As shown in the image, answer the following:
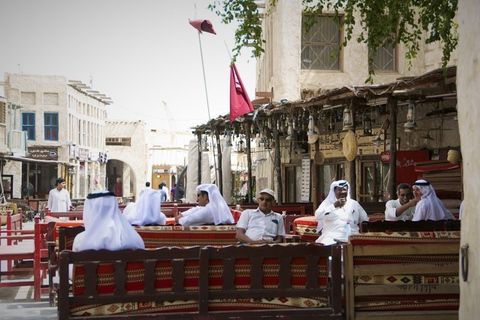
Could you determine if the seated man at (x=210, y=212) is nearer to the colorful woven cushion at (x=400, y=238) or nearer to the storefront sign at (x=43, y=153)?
the colorful woven cushion at (x=400, y=238)

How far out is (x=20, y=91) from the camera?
45500 millimetres

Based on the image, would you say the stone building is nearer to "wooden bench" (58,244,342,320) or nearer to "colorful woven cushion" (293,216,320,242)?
"colorful woven cushion" (293,216,320,242)

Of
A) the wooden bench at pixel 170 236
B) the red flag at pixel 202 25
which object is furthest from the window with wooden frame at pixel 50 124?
the wooden bench at pixel 170 236

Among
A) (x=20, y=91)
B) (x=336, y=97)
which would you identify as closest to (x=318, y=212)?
(x=336, y=97)

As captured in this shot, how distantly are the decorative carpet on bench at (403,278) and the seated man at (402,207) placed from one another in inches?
128

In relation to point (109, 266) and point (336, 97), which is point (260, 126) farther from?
point (109, 266)

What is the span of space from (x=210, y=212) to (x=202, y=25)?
15948mm

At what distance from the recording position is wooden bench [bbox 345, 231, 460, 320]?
19.4 ft

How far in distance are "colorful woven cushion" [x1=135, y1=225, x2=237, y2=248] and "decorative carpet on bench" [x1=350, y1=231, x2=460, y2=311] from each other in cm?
308

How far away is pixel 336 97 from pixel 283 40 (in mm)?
8871

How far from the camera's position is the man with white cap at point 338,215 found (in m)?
8.72

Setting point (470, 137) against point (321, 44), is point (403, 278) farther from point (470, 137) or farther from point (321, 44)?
point (321, 44)

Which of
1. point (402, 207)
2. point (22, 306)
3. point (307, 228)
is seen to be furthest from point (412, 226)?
point (22, 306)

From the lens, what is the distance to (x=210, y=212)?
30.8ft
